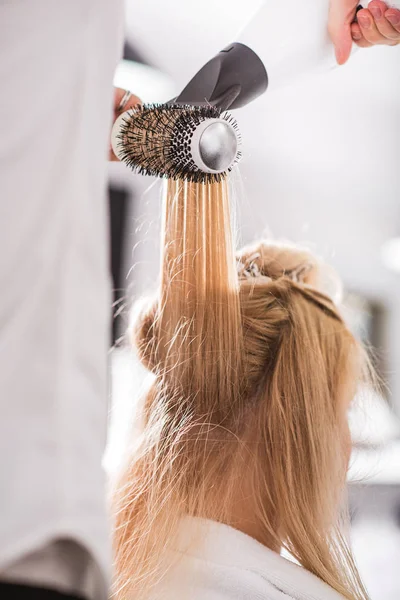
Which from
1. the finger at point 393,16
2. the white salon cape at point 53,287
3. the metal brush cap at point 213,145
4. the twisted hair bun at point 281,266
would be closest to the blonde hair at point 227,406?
the twisted hair bun at point 281,266

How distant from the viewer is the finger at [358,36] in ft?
2.08

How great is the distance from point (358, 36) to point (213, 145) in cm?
26

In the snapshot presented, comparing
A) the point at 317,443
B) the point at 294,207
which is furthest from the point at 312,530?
the point at 294,207

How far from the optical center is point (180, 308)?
0.68m

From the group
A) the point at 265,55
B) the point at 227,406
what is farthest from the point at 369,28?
the point at 227,406

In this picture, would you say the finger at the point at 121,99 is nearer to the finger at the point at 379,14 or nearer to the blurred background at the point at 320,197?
the blurred background at the point at 320,197

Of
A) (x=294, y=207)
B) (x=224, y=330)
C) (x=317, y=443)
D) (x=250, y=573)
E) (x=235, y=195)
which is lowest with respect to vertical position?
(x=250, y=573)

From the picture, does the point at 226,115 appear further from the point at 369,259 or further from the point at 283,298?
the point at 369,259

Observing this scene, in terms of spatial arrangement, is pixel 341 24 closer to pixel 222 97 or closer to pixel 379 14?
pixel 379 14

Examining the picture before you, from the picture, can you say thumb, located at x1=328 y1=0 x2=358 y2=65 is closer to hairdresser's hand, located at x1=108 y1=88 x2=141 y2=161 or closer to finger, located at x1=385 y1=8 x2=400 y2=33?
finger, located at x1=385 y1=8 x2=400 y2=33

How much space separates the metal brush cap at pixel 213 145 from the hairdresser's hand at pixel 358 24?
0.69 feet

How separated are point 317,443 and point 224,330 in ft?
0.58

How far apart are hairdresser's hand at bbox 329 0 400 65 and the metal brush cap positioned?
0.69ft

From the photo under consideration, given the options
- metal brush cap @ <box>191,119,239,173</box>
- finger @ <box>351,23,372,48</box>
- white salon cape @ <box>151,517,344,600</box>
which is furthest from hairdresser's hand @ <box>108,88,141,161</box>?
white salon cape @ <box>151,517,344,600</box>
